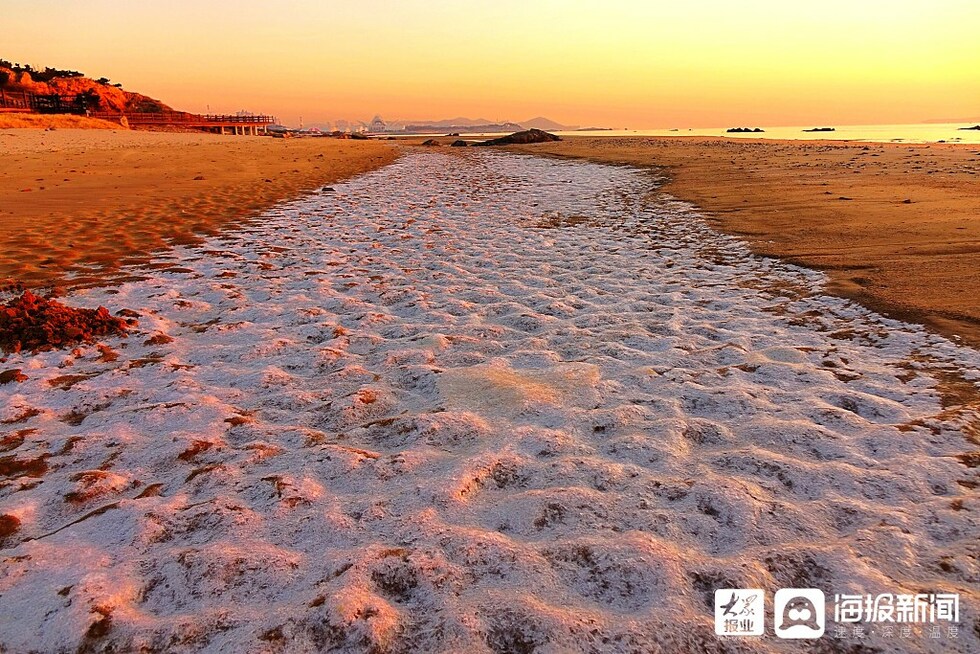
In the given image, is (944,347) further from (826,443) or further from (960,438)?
(826,443)

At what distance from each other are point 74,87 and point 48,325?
2897 inches

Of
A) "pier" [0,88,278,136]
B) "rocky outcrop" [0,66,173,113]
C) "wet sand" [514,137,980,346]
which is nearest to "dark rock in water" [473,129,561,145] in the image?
"wet sand" [514,137,980,346]

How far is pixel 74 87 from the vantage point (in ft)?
193

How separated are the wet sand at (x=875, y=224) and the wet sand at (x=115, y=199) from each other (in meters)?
7.82

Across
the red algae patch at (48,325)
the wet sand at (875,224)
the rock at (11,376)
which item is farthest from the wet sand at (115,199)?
the wet sand at (875,224)

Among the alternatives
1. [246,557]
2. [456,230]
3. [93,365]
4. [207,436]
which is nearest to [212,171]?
[456,230]

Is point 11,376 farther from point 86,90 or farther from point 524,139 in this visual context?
point 86,90

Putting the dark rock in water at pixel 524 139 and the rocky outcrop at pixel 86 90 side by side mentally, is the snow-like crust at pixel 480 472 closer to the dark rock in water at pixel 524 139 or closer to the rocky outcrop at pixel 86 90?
the dark rock in water at pixel 524 139

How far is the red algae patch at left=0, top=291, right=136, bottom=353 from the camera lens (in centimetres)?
409

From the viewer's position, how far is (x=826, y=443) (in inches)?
106

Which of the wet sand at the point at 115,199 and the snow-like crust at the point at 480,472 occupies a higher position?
the wet sand at the point at 115,199

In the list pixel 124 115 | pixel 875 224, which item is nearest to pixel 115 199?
pixel 875 224

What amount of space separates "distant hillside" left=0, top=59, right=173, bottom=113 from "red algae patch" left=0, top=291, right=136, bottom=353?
6354cm

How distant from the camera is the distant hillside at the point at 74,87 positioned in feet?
170
